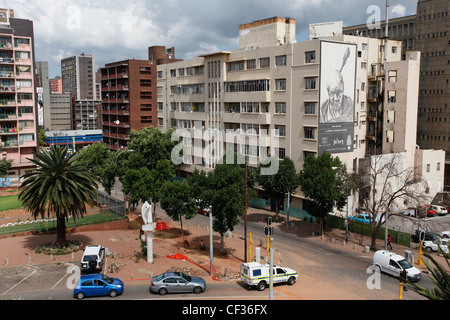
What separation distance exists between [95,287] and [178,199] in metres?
16.9

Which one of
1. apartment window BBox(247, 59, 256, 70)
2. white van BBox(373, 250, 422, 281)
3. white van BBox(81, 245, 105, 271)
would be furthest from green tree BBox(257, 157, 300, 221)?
white van BBox(81, 245, 105, 271)

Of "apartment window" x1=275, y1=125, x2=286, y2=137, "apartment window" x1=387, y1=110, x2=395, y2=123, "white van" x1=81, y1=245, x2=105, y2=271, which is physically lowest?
"white van" x1=81, y1=245, x2=105, y2=271

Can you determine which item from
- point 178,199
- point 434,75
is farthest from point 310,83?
point 434,75

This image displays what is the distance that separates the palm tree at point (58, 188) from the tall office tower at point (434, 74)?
248ft

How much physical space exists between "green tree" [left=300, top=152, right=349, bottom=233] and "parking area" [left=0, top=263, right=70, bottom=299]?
2737cm

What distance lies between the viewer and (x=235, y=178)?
39.0 m

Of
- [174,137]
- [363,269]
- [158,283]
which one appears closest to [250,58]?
[174,137]

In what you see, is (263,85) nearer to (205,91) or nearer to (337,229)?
(205,91)

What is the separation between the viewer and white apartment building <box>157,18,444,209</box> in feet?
180

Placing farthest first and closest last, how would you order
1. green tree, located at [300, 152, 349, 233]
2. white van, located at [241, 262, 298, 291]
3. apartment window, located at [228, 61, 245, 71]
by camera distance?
apartment window, located at [228, 61, 245, 71] < green tree, located at [300, 152, 349, 233] < white van, located at [241, 262, 298, 291]

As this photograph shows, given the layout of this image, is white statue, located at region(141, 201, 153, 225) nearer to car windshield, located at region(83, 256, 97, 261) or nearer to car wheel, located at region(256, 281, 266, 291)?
car windshield, located at region(83, 256, 97, 261)

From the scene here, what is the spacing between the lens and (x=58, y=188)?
3506 cm

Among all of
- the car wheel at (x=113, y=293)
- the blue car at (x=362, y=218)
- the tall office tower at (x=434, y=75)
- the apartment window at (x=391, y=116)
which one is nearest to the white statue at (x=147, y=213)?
the car wheel at (x=113, y=293)
